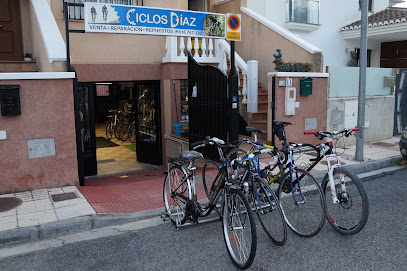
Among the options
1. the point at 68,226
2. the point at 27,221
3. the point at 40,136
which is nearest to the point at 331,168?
the point at 68,226

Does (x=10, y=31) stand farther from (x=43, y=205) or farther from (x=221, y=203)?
(x=221, y=203)

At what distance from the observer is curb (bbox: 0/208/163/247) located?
15.9ft

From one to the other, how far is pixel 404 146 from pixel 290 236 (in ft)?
16.7

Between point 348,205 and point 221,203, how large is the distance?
64.2 inches

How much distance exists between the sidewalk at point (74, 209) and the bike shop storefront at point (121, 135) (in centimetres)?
84

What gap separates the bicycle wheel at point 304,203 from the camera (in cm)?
473

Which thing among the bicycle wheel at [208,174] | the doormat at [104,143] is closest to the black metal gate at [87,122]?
the bicycle wheel at [208,174]

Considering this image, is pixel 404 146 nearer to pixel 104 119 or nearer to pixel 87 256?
pixel 87 256

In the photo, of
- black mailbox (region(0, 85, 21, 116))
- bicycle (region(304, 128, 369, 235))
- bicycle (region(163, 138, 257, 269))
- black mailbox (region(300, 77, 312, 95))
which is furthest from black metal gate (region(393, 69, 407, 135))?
black mailbox (region(0, 85, 21, 116))

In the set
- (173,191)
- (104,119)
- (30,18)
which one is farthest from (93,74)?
(104,119)

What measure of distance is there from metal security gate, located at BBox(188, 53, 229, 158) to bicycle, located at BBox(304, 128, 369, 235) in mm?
2722

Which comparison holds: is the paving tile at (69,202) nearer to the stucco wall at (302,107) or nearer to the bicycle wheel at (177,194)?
the bicycle wheel at (177,194)

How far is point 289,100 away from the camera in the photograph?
9.04 meters

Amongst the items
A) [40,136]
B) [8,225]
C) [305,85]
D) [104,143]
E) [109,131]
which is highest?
[305,85]
